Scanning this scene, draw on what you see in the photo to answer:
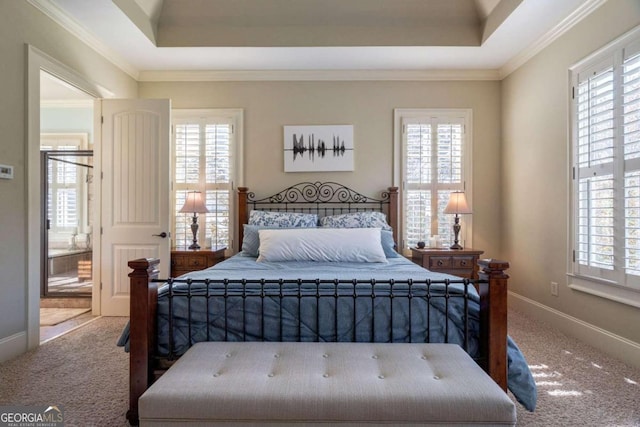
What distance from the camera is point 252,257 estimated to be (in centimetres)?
330

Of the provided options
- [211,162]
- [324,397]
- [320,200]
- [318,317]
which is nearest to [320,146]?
[320,200]

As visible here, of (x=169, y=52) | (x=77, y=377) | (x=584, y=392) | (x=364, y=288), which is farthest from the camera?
(x=169, y=52)

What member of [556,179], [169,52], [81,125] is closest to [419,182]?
[556,179]

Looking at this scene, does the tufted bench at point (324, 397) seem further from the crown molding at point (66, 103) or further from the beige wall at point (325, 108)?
the crown molding at point (66, 103)

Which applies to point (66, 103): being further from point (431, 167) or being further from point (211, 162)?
point (431, 167)

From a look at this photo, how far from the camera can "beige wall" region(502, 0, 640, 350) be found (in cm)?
269

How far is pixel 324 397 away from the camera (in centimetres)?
131

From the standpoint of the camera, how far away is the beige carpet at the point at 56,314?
355 centimetres

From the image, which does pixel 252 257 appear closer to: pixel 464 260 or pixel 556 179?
pixel 464 260

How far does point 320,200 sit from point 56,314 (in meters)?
3.15

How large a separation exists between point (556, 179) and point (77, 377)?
4.17 metres

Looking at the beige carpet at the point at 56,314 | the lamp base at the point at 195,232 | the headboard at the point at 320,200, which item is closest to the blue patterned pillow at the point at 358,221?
the headboard at the point at 320,200

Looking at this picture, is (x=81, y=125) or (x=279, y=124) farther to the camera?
(x=81, y=125)

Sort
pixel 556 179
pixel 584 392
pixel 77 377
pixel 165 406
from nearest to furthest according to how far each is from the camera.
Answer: pixel 165 406 < pixel 584 392 < pixel 77 377 < pixel 556 179
